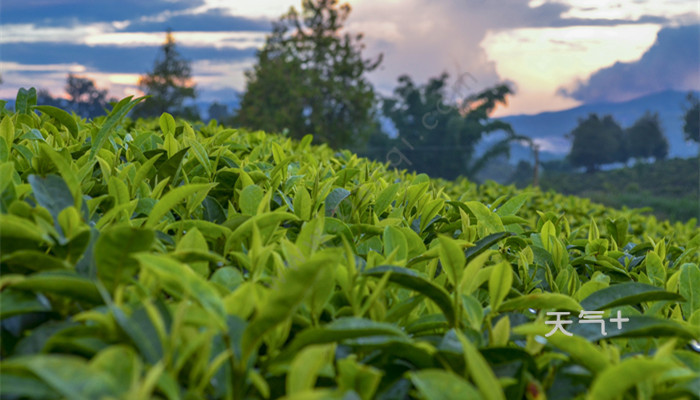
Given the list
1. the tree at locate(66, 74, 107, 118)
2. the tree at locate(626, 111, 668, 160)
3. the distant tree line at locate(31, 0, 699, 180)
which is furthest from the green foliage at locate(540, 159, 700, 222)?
the tree at locate(66, 74, 107, 118)

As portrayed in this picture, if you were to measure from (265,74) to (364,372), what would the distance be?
34508 mm

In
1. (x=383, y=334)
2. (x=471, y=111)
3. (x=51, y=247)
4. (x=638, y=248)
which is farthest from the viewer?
(x=471, y=111)

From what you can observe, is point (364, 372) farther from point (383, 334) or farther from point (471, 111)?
point (471, 111)

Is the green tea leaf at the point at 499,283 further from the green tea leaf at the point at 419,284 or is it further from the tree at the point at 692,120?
the tree at the point at 692,120

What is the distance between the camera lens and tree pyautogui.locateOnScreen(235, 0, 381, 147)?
3338 cm

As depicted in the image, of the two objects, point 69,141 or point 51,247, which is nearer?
point 51,247

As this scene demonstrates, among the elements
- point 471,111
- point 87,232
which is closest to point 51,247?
point 87,232

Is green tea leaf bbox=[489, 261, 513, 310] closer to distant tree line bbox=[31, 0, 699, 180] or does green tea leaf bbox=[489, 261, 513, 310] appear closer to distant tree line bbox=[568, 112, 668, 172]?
distant tree line bbox=[31, 0, 699, 180]

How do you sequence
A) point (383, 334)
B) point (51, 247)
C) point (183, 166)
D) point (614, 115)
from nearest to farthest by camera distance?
point (383, 334) < point (51, 247) < point (183, 166) < point (614, 115)

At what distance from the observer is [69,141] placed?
1.97 meters

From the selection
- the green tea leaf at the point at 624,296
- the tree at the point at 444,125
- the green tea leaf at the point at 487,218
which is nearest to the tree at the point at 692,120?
the tree at the point at 444,125

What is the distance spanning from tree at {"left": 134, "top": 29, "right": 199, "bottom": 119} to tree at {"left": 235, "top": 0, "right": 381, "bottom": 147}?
1486cm

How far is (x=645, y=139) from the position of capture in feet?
182

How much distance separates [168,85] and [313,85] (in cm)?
2276
